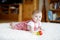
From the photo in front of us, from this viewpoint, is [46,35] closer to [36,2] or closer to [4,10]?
[36,2]

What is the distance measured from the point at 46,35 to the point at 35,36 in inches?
4.6

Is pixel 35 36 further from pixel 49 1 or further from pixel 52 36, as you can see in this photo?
pixel 49 1

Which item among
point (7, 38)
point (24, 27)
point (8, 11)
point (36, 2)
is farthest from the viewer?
point (8, 11)

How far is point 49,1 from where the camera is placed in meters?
3.91

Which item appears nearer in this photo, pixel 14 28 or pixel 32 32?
pixel 32 32

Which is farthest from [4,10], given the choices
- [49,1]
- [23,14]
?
[49,1]

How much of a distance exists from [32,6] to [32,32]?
138 inches

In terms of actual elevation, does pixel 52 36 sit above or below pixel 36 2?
below

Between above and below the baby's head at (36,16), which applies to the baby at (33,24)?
below

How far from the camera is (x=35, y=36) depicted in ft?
4.58

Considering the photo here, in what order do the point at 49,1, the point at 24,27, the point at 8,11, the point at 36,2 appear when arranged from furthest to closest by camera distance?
the point at 8,11
the point at 36,2
the point at 49,1
the point at 24,27

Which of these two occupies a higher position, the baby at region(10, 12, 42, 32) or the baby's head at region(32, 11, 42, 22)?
the baby's head at region(32, 11, 42, 22)

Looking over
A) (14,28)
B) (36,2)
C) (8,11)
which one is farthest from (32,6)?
(14,28)

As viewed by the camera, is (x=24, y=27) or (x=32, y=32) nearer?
(x=32, y=32)
